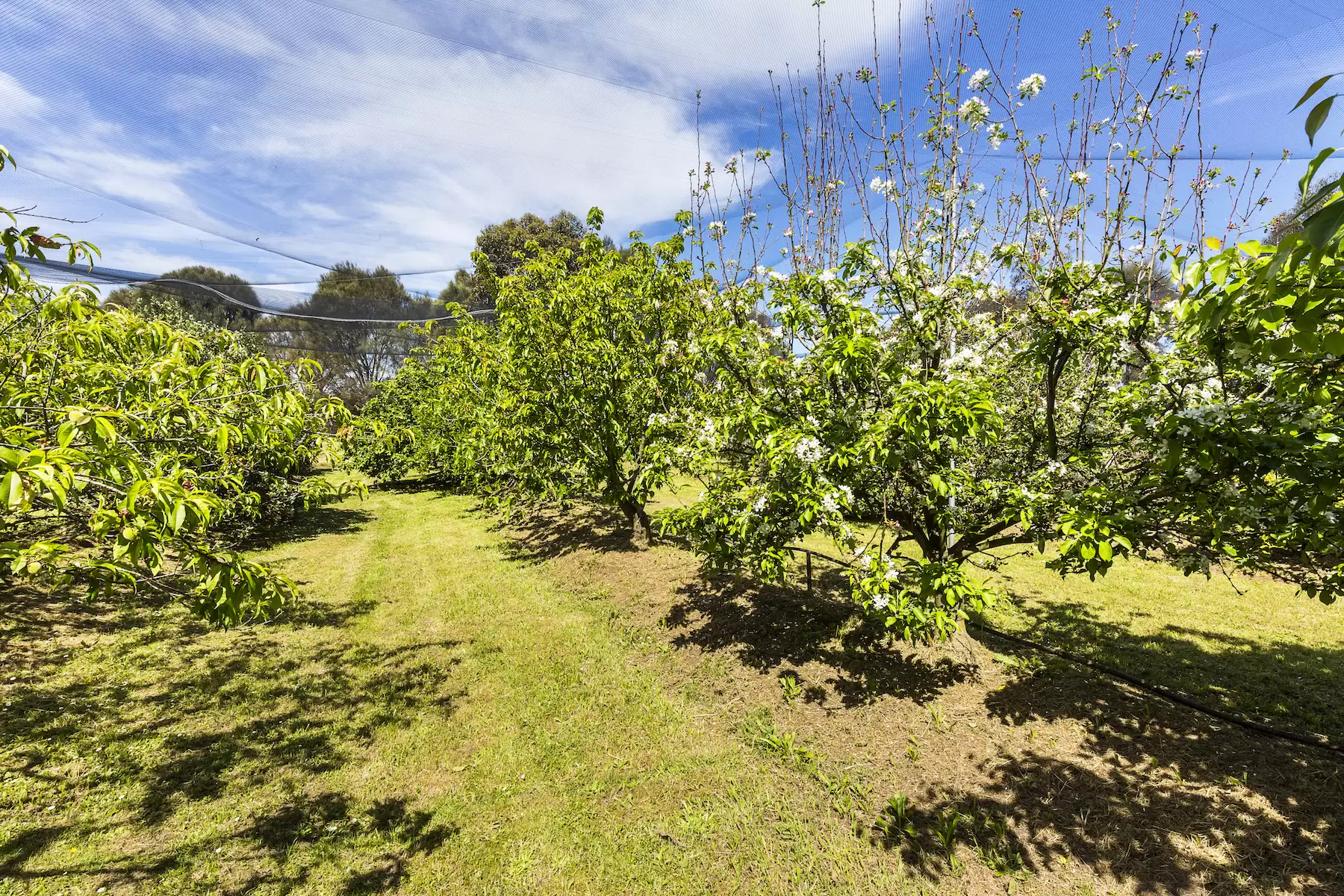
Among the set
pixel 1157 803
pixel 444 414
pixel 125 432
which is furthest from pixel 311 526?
pixel 1157 803

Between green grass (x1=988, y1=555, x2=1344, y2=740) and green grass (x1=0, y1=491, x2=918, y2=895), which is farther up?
green grass (x1=988, y1=555, x2=1344, y2=740)

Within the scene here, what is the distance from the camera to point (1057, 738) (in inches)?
170

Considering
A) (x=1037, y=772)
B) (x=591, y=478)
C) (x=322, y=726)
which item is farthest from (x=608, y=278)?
(x=1037, y=772)

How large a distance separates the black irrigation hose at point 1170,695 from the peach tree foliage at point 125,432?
4049 millimetres

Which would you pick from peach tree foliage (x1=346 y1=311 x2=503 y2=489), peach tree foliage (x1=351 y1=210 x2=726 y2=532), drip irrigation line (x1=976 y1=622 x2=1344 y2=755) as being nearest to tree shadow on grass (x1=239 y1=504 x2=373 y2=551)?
peach tree foliage (x1=346 y1=311 x2=503 y2=489)

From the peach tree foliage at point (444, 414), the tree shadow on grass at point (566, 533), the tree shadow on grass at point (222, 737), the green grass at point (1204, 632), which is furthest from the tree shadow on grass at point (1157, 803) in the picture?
the tree shadow on grass at point (566, 533)

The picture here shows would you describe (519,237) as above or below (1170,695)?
above

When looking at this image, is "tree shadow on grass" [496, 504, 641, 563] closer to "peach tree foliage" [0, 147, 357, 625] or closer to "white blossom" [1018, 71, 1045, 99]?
"peach tree foliage" [0, 147, 357, 625]

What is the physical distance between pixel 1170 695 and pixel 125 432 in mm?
8435

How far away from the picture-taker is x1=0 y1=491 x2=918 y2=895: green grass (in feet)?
11.6

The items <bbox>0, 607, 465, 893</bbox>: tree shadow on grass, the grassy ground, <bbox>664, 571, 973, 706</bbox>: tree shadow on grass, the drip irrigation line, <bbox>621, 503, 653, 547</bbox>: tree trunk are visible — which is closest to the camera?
the grassy ground

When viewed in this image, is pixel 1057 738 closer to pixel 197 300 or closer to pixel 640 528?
pixel 640 528

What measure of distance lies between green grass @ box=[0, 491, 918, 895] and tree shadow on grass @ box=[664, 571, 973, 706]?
102cm

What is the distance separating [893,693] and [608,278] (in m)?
7.02
